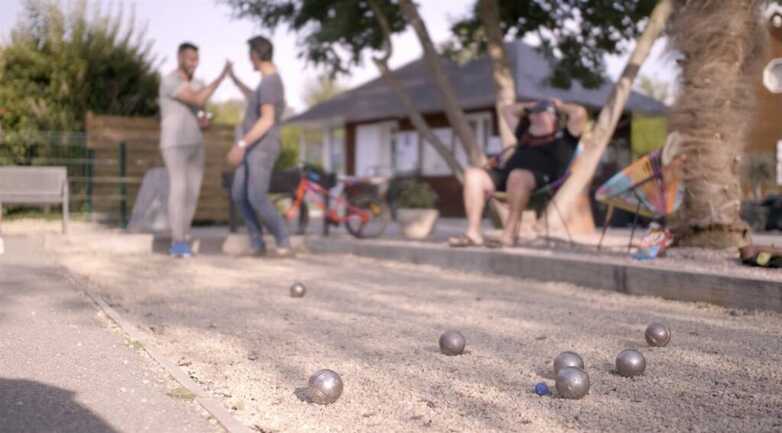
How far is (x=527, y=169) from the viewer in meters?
7.75

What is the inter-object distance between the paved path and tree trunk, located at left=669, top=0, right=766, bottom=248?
14.5 ft

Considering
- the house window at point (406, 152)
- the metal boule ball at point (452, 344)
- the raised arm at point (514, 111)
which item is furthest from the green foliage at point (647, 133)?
the metal boule ball at point (452, 344)

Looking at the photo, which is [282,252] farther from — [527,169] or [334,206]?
[334,206]

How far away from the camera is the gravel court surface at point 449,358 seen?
2.86m

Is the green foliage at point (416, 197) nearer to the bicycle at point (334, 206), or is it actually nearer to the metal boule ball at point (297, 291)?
the bicycle at point (334, 206)

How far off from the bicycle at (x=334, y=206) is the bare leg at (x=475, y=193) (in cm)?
343

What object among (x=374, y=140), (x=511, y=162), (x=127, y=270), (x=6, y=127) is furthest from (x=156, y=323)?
(x=374, y=140)

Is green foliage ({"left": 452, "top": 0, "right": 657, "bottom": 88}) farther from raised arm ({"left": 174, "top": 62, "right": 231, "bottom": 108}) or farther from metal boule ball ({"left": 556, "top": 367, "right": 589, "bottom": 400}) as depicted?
metal boule ball ({"left": 556, "top": 367, "right": 589, "bottom": 400})

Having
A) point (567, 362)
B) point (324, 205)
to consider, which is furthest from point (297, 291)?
point (324, 205)

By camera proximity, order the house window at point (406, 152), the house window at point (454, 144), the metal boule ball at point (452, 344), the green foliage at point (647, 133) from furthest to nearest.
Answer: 1. the green foliage at point (647, 133)
2. the house window at point (406, 152)
3. the house window at point (454, 144)
4. the metal boule ball at point (452, 344)

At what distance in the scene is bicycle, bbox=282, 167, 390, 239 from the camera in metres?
11.0

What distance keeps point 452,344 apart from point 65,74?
456 inches

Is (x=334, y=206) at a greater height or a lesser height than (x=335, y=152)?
lesser

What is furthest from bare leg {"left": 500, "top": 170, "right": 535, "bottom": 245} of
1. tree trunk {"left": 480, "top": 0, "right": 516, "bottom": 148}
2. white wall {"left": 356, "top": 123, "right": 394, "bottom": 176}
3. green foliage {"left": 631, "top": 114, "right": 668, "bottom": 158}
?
green foliage {"left": 631, "top": 114, "right": 668, "bottom": 158}
